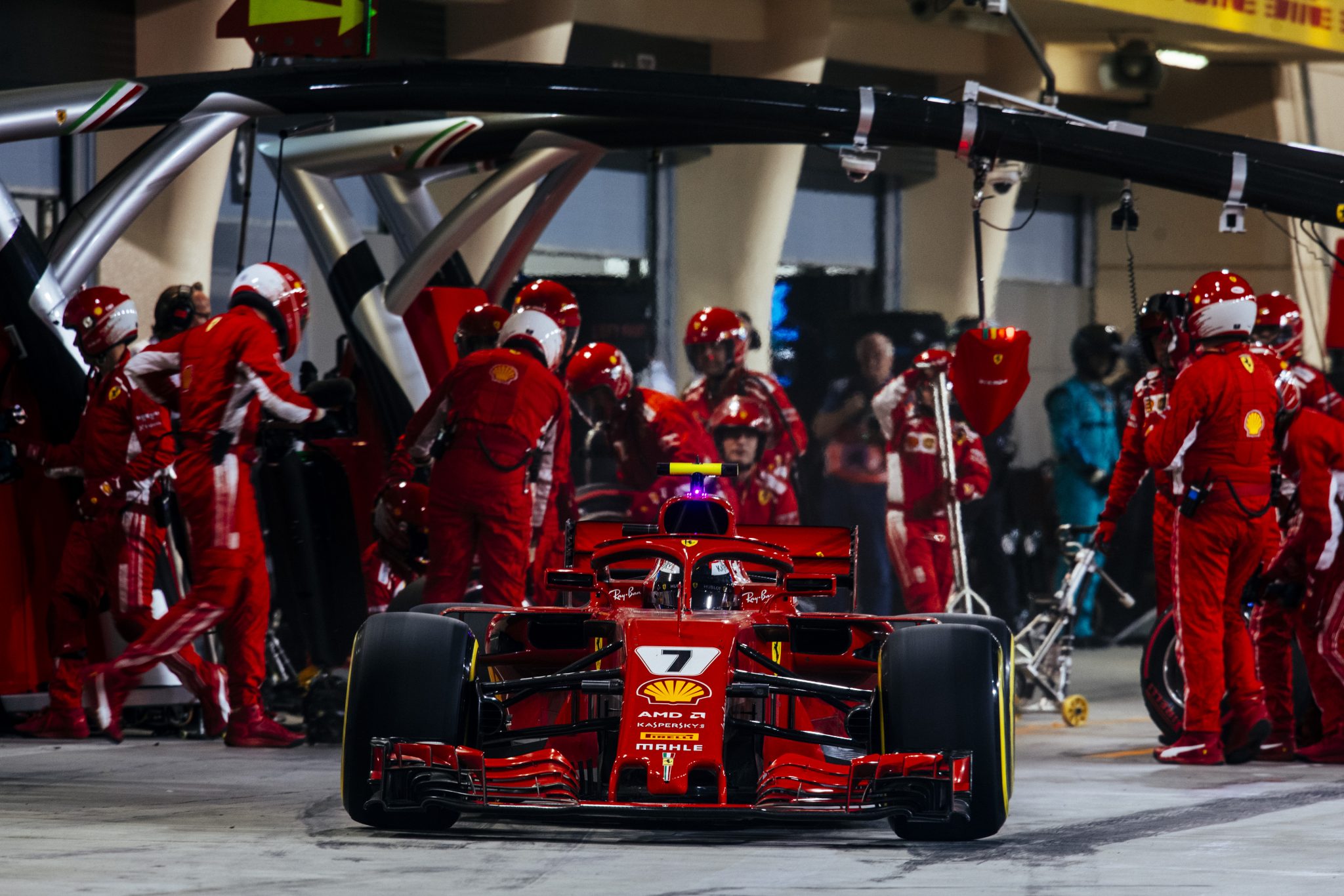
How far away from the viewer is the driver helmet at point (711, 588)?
650 centimetres

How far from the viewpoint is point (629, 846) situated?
590 cm

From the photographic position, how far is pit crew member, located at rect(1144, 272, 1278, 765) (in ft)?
27.7

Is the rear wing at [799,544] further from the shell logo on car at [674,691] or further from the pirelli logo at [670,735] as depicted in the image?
the pirelli logo at [670,735]

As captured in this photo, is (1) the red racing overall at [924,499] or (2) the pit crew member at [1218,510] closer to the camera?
(2) the pit crew member at [1218,510]

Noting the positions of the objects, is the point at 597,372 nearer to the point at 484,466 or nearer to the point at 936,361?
Answer: the point at 484,466

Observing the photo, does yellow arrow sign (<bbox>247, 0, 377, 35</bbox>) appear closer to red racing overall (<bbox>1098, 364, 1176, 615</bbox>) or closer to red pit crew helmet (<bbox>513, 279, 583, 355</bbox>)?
red pit crew helmet (<bbox>513, 279, 583, 355</bbox>)

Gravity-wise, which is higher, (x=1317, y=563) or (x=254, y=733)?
(x=1317, y=563)

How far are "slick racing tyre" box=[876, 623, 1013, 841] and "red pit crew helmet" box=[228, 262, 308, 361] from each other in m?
3.90

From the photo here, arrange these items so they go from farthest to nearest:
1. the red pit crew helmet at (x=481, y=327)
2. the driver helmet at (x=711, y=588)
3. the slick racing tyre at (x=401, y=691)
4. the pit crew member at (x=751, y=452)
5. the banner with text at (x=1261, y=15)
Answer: the banner with text at (x=1261, y=15), the pit crew member at (x=751, y=452), the red pit crew helmet at (x=481, y=327), the driver helmet at (x=711, y=588), the slick racing tyre at (x=401, y=691)

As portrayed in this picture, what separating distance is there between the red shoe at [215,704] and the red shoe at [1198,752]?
408 cm

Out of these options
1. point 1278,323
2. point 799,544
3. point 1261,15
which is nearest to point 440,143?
point 799,544

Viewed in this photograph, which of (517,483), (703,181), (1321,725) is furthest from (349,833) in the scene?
(703,181)

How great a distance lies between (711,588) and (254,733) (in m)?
3.11

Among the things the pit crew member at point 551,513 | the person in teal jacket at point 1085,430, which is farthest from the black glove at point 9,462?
the person in teal jacket at point 1085,430
